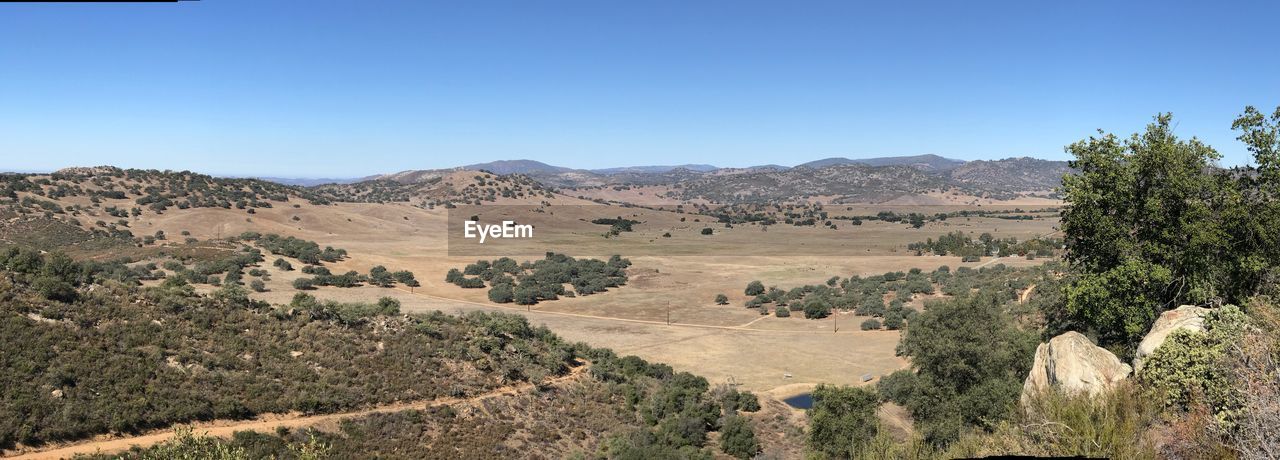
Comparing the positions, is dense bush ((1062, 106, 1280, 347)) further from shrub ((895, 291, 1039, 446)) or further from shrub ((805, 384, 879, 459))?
shrub ((805, 384, 879, 459))

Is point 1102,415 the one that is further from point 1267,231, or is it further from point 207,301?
point 207,301

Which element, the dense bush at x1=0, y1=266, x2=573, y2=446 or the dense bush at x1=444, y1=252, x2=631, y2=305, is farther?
the dense bush at x1=444, y1=252, x2=631, y2=305

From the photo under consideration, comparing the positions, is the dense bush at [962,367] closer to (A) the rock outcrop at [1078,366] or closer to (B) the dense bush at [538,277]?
(A) the rock outcrop at [1078,366]

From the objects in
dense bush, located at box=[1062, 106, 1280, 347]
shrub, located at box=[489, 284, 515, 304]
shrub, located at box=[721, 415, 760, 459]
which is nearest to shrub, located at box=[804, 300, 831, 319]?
shrub, located at box=[489, 284, 515, 304]

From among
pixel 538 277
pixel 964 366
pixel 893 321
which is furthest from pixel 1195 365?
pixel 538 277

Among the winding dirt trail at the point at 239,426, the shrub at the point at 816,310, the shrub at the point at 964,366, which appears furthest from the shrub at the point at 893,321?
the winding dirt trail at the point at 239,426
